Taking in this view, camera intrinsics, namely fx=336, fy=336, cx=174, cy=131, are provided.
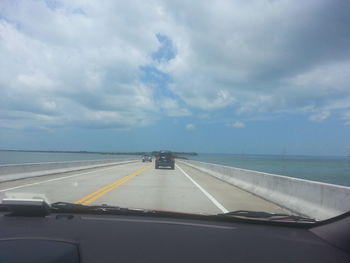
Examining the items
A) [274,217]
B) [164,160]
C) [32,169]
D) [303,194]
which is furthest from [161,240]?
[164,160]

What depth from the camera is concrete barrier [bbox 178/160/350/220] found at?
23.7ft

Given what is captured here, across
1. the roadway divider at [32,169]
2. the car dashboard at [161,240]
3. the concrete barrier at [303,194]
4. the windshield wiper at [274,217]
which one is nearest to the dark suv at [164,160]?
the roadway divider at [32,169]

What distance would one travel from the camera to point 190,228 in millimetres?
4336

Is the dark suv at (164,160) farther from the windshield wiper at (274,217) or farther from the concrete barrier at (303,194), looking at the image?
the windshield wiper at (274,217)

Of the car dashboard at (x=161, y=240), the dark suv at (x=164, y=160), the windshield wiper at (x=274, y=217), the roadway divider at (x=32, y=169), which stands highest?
the dark suv at (x=164, y=160)

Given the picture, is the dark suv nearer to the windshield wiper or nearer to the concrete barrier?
the concrete barrier

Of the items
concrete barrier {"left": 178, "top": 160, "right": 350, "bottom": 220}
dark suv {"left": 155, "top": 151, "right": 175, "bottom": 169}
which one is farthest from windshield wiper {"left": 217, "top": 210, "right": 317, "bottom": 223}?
dark suv {"left": 155, "top": 151, "right": 175, "bottom": 169}

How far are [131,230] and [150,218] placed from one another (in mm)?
701

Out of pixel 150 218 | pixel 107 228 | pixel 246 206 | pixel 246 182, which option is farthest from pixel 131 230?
pixel 246 182

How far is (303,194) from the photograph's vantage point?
9.17 metres

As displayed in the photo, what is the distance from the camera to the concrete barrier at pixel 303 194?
23.7 ft

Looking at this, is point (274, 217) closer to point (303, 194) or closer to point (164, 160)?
point (303, 194)

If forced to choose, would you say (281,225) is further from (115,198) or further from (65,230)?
(115,198)

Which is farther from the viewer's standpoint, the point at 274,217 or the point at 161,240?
the point at 274,217
